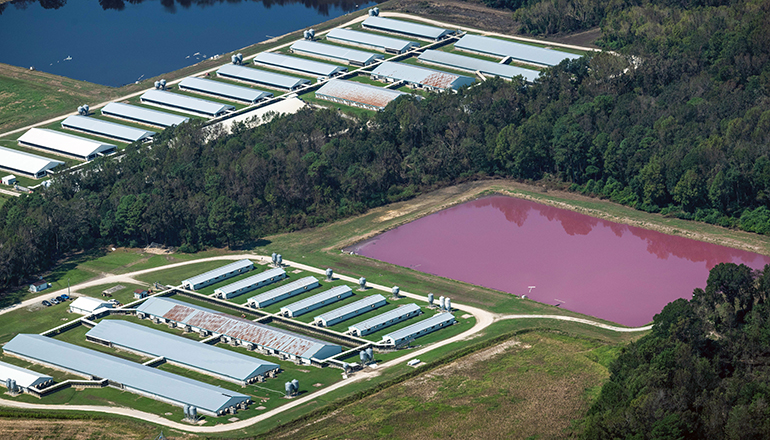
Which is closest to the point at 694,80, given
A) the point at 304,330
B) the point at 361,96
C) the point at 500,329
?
the point at 361,96

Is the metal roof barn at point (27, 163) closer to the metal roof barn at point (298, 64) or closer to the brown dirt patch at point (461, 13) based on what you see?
the metal roof barn at point (298, 64)

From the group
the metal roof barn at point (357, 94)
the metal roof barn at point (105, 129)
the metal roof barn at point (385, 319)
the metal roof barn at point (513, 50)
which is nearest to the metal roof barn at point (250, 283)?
the metal roof barn at point (385, 319)

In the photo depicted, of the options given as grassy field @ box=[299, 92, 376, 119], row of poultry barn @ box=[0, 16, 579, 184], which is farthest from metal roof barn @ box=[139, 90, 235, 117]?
grassy field @ box=[299, 92, 376, 119]

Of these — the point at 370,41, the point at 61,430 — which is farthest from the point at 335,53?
the point at 61,430

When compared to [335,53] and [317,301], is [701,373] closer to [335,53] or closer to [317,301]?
[317,301]

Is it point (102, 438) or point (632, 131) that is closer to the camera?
point (102, 438)

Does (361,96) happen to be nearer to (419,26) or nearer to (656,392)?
(419,26)
